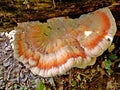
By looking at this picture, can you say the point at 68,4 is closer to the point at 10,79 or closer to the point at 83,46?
the point at 83,46

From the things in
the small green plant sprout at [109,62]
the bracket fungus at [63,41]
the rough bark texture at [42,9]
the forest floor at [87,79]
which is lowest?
the forest floor at [87,79]

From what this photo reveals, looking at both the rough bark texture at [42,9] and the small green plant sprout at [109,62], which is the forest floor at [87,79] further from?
the rough bark texture at [42,9]

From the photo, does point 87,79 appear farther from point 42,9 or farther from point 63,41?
point 42,9

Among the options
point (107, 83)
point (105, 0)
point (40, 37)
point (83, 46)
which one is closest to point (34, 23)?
point (40, 37)

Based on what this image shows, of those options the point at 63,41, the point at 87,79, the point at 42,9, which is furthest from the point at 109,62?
the point at 42,9

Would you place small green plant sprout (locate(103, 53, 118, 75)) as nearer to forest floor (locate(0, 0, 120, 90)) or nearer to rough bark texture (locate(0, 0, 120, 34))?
forest floor (locate(0, 0, 120, 90))

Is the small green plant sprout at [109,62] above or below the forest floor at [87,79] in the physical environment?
above

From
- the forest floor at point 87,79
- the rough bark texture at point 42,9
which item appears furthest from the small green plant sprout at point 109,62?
the rough bark texture at point 42,9

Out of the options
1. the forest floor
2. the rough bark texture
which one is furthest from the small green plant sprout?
the rough bark texture
